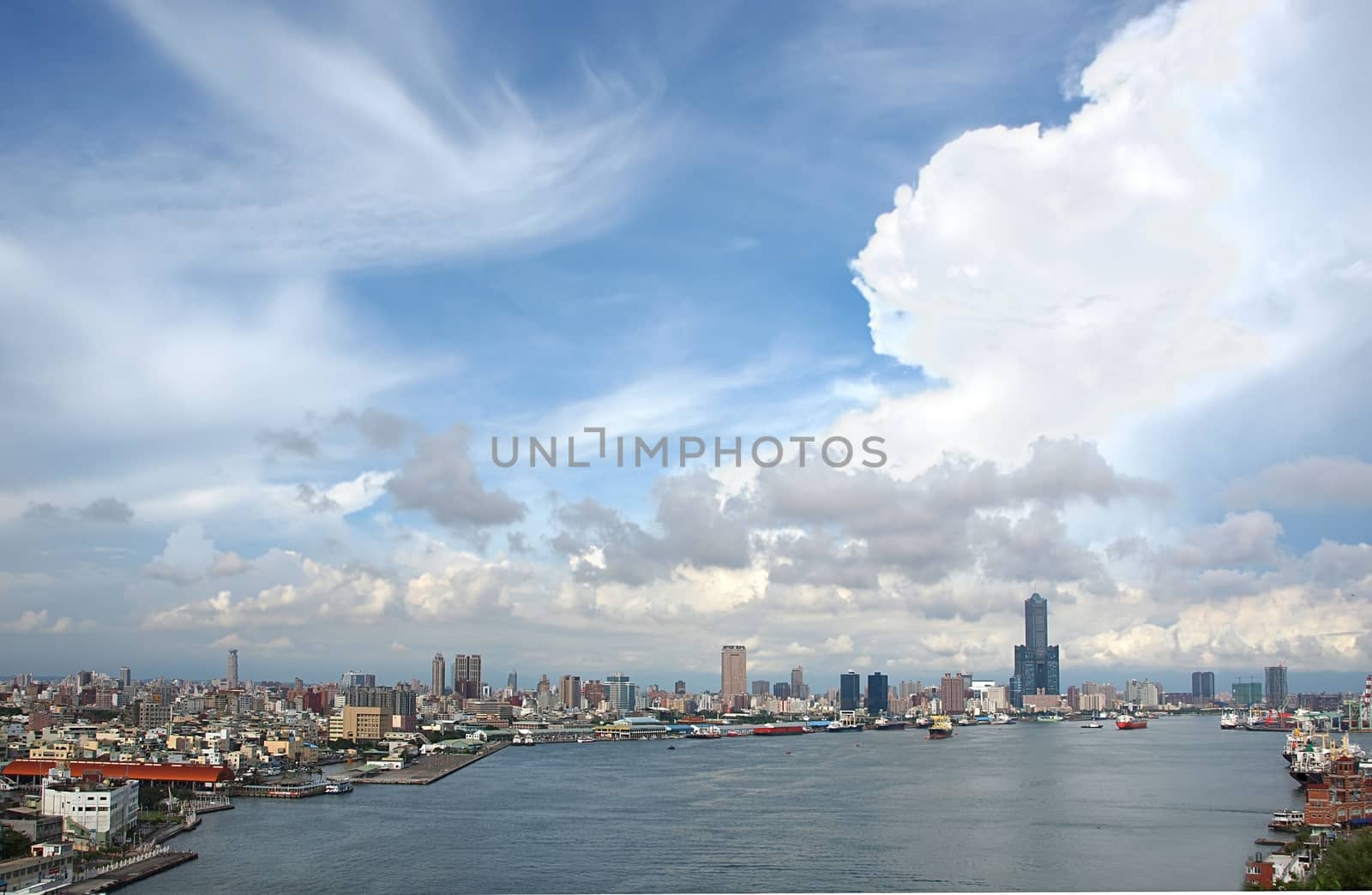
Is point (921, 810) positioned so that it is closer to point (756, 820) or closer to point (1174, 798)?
point (756, 820)

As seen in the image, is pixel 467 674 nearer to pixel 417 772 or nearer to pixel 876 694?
pixel 876 694

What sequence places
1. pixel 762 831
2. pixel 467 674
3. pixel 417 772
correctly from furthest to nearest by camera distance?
pixel 467 674 < pixel 417 772 < pixel 762 831

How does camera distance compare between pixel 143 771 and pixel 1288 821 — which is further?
pixel 143 771

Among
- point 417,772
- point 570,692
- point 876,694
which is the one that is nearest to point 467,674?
point 570,692

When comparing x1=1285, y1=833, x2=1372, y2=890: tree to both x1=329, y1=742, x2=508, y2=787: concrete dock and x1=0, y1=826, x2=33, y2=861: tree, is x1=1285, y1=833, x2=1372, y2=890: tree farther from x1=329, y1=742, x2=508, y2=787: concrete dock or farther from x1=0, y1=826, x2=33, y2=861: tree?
x1=329, y1=742, x2=508, y2=787: concrete dock

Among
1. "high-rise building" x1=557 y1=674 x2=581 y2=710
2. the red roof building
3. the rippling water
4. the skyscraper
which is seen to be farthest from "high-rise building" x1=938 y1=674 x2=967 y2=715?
the red roof building

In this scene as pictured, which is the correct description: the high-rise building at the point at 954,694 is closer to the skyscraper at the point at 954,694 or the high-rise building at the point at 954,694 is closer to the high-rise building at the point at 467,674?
the skyscraper at the point at 954,694

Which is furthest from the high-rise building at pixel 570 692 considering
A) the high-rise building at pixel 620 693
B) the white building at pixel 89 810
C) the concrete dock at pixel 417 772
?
the white building at pixel 89 810
